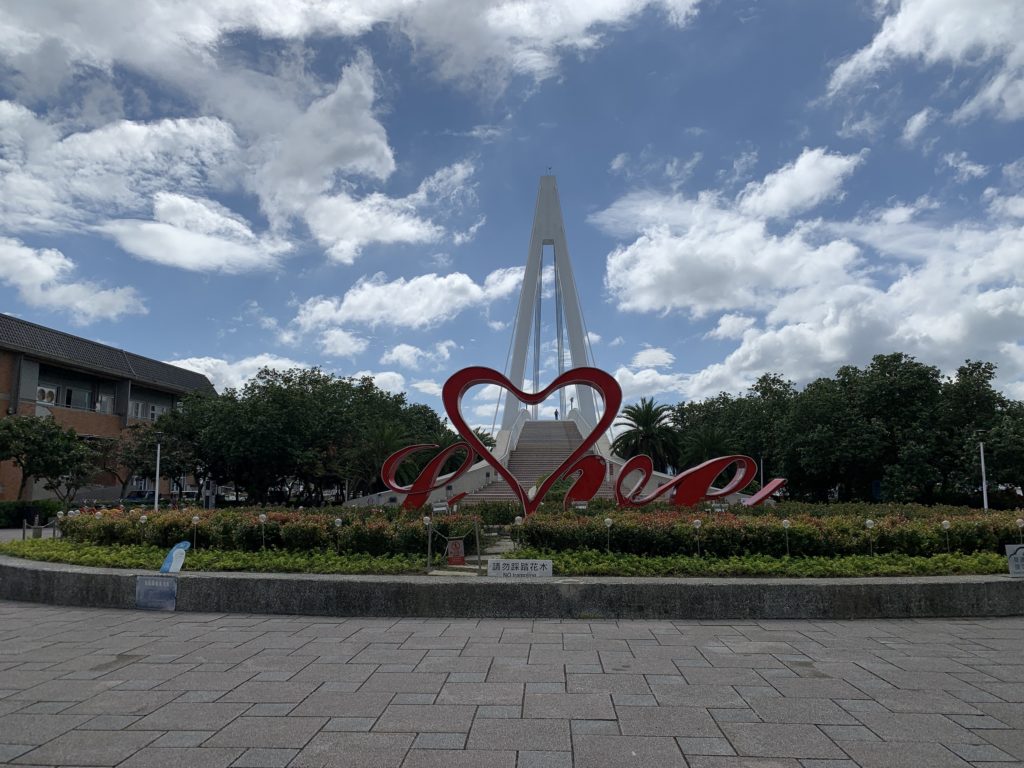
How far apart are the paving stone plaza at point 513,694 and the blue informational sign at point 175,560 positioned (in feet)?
4.22

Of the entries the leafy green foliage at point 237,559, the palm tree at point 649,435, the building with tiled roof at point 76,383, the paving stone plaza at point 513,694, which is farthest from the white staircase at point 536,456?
the paving stone plaza at point 513,694

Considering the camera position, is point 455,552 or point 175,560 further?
point 455,552

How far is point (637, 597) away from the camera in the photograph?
8141mm

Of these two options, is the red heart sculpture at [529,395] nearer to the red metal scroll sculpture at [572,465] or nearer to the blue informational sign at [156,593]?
the red metal scroll sculpture at [572,465]

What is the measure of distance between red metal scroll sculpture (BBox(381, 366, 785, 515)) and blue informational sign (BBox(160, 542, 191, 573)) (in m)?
7.05

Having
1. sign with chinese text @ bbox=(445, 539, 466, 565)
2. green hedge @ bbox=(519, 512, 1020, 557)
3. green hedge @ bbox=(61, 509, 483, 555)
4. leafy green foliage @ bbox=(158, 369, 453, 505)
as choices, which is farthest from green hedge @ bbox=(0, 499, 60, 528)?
green hedge @ bbox=(519, 512, 1020, 557)

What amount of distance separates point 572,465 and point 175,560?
29.5ft

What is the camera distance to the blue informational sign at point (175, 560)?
9203 millimetres

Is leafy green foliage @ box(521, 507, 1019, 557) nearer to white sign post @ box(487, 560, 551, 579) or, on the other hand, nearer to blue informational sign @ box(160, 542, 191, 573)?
white sign post @ box(487, 560, 551, 579)

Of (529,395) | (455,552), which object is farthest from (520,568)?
(529,395)

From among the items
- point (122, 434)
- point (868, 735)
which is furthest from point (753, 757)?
point (122, 434)

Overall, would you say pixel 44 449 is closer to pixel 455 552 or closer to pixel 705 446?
pixel 455 552

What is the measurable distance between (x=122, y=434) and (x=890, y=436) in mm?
34356

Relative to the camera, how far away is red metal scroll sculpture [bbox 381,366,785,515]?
52.2ft
